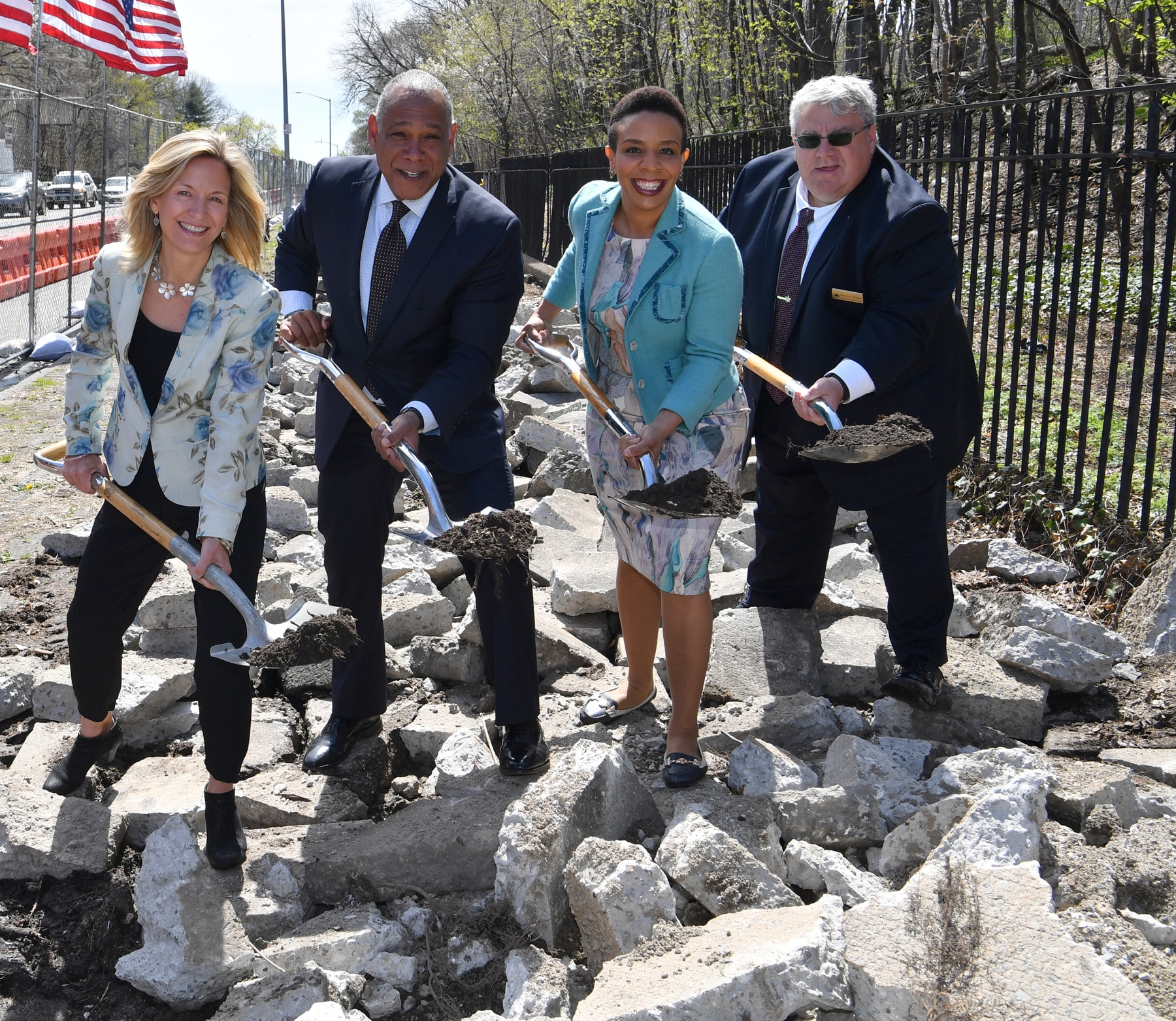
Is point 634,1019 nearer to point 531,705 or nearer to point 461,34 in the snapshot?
point 531,705

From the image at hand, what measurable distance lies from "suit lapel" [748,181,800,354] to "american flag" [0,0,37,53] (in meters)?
9.12

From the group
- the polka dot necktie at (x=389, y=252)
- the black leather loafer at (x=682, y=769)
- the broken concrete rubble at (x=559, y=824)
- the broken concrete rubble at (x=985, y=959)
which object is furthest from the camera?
the polka dot necktie at (x=389, y=252)

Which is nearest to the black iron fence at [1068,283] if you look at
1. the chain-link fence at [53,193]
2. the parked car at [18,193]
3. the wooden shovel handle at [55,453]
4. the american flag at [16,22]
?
the wooden shovel handle at [55,453]

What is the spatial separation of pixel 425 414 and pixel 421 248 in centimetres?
57

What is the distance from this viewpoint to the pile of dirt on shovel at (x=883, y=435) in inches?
132

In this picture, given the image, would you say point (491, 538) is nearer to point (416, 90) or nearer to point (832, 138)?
point (416, 90)

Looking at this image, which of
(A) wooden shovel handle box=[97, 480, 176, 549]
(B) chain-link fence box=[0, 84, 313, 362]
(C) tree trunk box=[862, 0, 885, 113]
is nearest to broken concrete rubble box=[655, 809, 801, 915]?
(A) wooden shovel handle box=[97, 480, 176, 549]

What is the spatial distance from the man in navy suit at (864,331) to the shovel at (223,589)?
5.56 ft

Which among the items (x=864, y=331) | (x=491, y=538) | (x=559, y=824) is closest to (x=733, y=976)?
(x=559, y=824)

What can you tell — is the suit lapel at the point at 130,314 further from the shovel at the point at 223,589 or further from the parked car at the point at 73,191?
the parked car at the point at 73,191

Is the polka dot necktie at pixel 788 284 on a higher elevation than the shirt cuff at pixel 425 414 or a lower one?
higher

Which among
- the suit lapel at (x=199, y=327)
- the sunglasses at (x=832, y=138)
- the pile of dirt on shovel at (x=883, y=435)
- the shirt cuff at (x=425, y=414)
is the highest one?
the sunglasses at (x=832, y=138)

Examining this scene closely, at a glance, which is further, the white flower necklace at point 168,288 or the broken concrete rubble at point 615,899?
the white flower necklace at point 168,288

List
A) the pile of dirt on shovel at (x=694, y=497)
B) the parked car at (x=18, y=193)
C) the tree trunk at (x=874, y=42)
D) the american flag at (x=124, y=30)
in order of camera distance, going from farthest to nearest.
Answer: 1. the american flag at (x=124, y=30)
2. the parked car at (x=18, y=193)
3. the tree trunk at (x=874, y=42)
4. the pile of dirt on shovel at (x=694, y=497)
